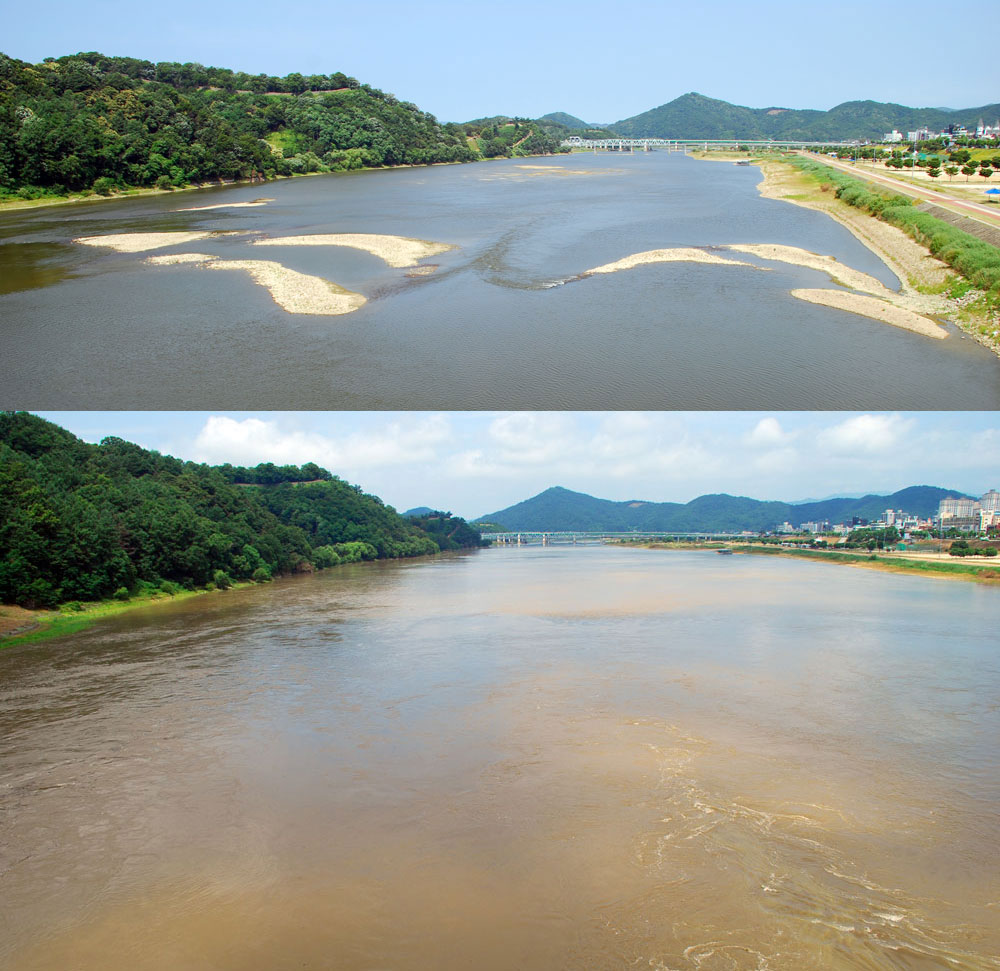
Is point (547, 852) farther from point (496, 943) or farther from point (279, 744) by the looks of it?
point (279, 744)

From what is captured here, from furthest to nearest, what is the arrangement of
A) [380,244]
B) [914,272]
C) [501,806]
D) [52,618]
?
[380,244] < [914,272] < [52,618] < [501,806]

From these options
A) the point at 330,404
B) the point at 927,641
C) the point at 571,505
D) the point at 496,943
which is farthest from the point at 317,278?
the point at 571,505

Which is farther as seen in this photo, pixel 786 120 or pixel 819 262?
pixel 786 120

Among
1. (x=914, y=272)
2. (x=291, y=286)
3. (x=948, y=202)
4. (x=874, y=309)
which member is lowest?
(x=874, y=309)

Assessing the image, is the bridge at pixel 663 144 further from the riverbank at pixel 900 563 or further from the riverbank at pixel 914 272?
the riverbank at pixel 914 272

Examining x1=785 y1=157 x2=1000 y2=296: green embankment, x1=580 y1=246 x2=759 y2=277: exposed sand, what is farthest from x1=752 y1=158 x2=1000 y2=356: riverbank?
x1=580 y1=246 x2=759 y2=277: exposed sand

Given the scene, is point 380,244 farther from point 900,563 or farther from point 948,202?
point 900,563

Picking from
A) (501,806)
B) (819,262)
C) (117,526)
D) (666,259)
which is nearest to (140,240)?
(117,526)
